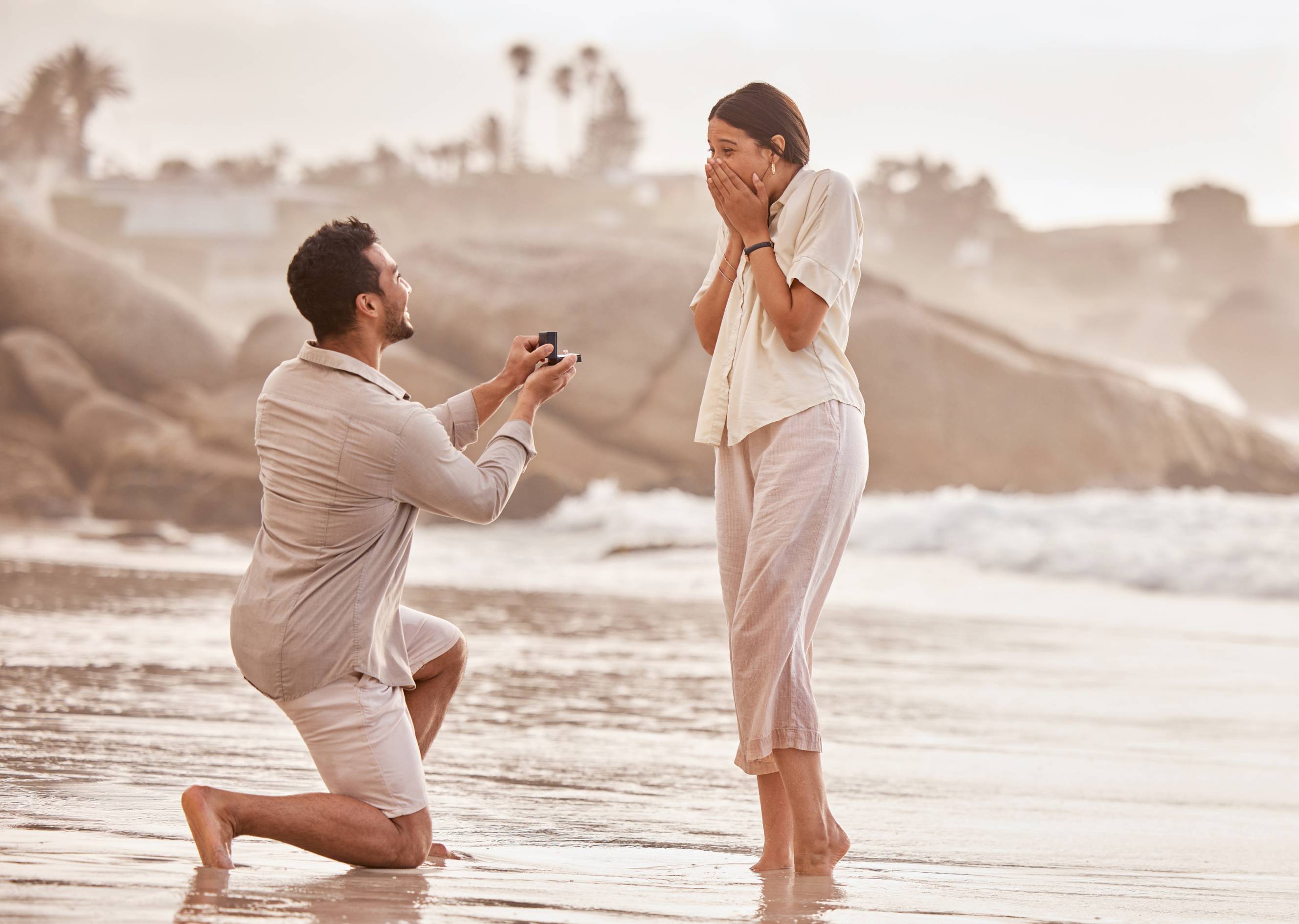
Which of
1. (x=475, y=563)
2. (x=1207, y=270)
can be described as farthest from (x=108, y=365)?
(x=1207, y=270)

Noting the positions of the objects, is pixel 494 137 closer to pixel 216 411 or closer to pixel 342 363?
pixel 216 411

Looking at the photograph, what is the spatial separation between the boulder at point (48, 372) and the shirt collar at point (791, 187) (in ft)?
53.9

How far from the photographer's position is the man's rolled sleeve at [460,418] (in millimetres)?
3084

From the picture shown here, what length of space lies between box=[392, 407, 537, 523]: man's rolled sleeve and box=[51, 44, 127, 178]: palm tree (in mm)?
60127

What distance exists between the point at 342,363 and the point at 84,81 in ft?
199

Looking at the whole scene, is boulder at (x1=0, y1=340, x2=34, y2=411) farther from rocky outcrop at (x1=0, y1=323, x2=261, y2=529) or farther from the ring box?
the ring box

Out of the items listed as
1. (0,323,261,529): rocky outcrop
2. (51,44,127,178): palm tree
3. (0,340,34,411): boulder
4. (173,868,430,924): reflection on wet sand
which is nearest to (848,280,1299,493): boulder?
(0,323,261,529): rocky outcrop


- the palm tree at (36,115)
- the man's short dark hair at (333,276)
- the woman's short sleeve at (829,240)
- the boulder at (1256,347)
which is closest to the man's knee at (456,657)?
the man's short dark hair at (333,276)

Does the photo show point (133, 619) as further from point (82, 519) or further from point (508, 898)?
point (82, 519)

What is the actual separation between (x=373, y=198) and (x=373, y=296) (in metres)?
63.7

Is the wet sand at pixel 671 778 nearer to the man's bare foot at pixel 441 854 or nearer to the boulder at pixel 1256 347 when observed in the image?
the man's bare foot at pixel 441 854

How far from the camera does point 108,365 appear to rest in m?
19.2

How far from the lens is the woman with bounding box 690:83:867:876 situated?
2904mm

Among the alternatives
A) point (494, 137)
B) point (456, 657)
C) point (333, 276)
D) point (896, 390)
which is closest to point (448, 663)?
point (456, 657)
